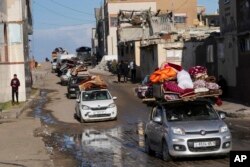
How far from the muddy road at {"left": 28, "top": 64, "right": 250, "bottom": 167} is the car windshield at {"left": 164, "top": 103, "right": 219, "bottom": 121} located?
3.58 ft

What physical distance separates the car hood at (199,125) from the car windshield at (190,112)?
328 millimetres

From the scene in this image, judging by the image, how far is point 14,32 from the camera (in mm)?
44094

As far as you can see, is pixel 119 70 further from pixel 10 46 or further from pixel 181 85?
pixel 181 85

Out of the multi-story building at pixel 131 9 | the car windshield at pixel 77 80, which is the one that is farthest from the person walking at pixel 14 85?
the multi-story building at pixel 131 9

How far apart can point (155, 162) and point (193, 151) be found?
1054 mm

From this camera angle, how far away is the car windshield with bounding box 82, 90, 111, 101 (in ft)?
104

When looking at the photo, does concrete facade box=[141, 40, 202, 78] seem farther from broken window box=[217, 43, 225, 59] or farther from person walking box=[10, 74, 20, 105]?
person walking box=[10, 74, 20, 105]

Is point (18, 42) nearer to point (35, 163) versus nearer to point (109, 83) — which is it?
point (109, 83)

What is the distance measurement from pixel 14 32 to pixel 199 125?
3062 cm

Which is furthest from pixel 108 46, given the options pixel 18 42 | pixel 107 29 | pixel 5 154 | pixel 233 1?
pixel 5 154

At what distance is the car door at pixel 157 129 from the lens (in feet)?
52.6

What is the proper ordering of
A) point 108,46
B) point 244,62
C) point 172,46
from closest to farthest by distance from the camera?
point 244,62 → point 172,46 → point 108,46

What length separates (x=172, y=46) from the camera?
52.2 meters

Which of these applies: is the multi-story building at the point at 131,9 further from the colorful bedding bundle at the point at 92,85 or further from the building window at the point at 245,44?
the building window at the point at 245,44
